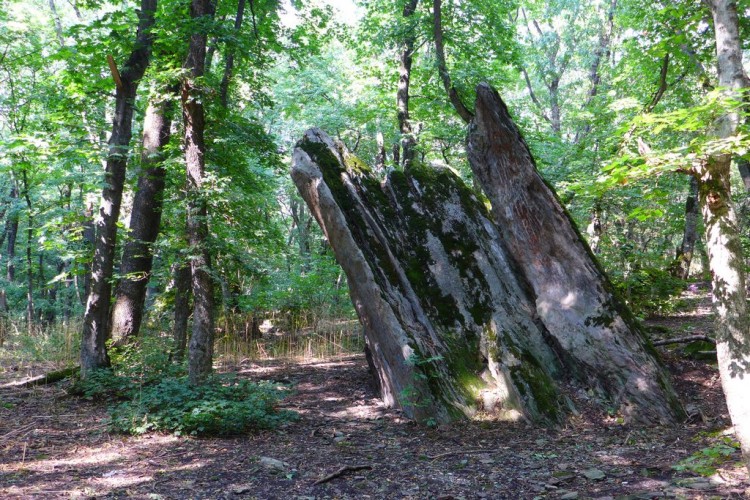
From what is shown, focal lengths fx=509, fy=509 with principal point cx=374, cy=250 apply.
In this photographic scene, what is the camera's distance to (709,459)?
4.08 m

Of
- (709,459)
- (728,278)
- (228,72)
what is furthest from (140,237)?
(709,459)

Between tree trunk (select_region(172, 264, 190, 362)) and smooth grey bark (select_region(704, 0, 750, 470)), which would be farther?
tree trunk (select_region(172, 264, 190, 362))

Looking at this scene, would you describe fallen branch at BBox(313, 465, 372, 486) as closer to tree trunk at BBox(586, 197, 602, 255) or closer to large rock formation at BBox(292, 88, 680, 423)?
large rock formation at BBox(292, 88, 680, 423)

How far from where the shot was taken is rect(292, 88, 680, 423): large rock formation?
18.0 feet

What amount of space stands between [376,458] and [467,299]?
238cm

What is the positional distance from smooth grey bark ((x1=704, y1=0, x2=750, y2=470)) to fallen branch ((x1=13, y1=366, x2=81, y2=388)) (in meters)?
8.29

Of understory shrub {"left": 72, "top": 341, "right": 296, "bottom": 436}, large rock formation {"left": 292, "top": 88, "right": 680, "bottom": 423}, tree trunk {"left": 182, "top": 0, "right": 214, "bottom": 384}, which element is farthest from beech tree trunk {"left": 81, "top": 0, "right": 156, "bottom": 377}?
large rock formation {"left": 292, "top": 88, "right": 680, "bottom": 423}

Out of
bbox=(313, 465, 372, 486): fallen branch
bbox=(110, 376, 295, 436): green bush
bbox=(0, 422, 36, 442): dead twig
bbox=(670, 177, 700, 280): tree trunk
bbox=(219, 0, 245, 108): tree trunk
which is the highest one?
bbox=(219, 0, 245, 108): tree trunk

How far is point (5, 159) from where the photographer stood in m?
Result: 6.96

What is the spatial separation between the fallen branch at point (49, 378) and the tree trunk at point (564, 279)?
22.4 feet

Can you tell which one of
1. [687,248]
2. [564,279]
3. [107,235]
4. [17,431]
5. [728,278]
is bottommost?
[17,431]

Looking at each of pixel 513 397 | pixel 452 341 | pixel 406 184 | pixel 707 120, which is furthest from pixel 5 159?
pixel 707 120

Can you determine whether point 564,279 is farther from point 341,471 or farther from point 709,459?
point 341,471

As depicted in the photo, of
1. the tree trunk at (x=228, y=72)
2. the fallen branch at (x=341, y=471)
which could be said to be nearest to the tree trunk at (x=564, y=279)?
the fallen branch at (x=341, y=471)
